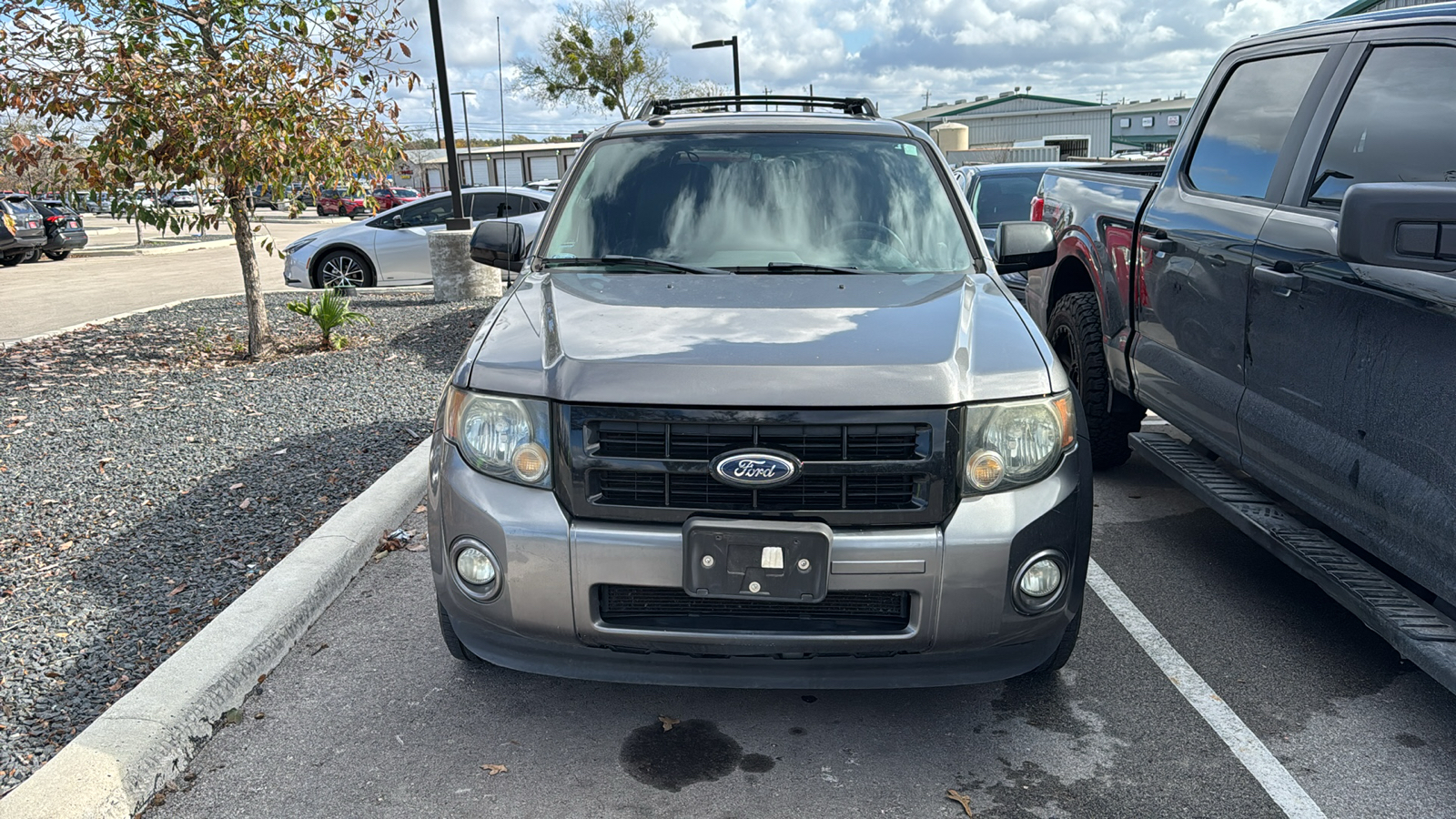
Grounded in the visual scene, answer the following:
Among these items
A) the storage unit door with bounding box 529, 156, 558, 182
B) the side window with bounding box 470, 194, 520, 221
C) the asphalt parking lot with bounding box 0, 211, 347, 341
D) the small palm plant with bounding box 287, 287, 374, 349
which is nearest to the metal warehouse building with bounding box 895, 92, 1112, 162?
the storage unit door with bounding box 529, 156, 558, 182

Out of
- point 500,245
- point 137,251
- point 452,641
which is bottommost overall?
point 137,251

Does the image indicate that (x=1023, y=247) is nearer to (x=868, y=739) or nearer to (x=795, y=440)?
(x=795, y=440)

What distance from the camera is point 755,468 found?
284 cm

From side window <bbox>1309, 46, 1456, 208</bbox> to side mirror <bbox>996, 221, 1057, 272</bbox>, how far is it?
996 mm

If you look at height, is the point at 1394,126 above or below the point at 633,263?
above

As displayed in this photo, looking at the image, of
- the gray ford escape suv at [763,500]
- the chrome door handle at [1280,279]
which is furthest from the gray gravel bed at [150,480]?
the chrome door handle at [1280,279]

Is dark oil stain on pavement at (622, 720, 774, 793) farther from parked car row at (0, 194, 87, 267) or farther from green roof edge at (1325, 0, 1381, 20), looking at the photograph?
parked car row at (0, 194, 87, 267)

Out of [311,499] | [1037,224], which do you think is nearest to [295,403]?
[311,499]

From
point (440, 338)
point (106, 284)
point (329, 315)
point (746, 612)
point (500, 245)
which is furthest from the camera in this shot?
point (106, 284)

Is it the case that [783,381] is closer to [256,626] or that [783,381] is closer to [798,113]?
[256,626]

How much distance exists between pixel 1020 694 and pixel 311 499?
3.47m

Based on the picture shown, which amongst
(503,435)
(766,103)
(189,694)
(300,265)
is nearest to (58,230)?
(300,265)

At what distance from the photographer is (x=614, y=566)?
9.38ft

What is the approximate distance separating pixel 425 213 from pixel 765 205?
38.1 feet
